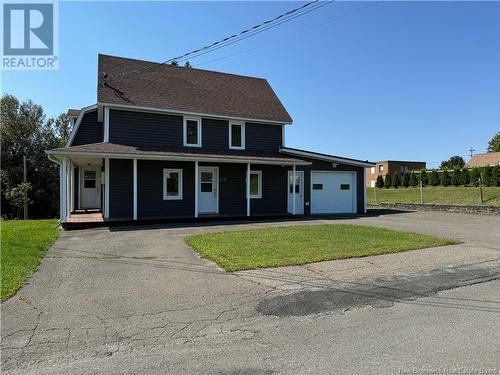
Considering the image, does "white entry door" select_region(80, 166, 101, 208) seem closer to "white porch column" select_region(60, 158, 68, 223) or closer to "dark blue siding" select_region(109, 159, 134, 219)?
"dark blue siding" select_region(109, 159, 134, 219)

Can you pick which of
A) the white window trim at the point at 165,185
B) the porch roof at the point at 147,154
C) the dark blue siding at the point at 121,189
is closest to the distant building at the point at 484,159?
the porch roof at the point at 147,154

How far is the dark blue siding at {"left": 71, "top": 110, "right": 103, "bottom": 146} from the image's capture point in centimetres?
2075

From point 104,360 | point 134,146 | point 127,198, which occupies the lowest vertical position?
point 104,360

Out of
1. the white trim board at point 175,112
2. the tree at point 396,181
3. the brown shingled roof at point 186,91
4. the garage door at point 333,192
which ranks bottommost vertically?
the garage door at point 333,192

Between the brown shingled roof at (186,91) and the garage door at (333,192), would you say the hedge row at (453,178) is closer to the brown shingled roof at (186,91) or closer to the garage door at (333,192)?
the garage door at (333,192)

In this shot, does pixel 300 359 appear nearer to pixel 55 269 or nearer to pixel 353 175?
pixel 55 269

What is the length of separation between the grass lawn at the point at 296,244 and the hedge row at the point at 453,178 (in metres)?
20.8

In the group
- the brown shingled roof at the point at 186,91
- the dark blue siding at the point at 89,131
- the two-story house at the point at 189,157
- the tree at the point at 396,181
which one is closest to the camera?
the two-story house at the point at 189,157

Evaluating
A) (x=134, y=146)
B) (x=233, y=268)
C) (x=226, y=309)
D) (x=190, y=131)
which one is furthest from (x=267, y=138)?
(x=226, y=309)

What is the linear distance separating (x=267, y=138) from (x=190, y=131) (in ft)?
13.4

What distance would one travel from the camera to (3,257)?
27.8 feet

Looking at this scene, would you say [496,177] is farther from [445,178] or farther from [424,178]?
[424,178]

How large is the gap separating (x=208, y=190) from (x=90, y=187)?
768 cm

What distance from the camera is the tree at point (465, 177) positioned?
34281mm
